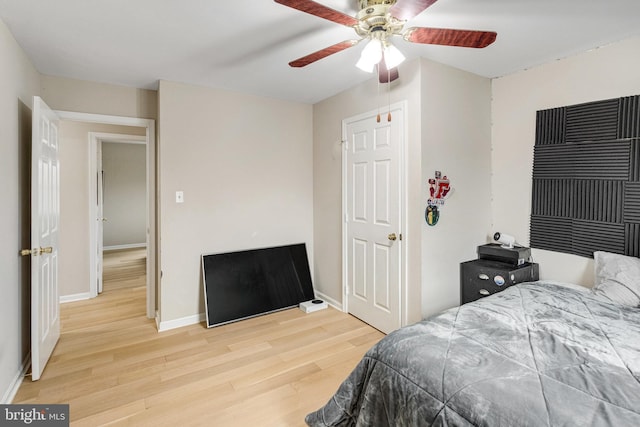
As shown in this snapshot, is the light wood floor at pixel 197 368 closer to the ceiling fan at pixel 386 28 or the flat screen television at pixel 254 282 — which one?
the flat screen television at pixel 254 282

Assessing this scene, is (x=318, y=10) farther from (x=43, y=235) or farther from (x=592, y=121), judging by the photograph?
(x=43, y=235)

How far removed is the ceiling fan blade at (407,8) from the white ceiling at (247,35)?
1.47 ft

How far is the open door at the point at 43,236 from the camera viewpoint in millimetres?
2230

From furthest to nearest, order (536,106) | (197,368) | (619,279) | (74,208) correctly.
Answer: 1. (74,208)
2. (536,106)
3. (197,368)
4. (619,279)

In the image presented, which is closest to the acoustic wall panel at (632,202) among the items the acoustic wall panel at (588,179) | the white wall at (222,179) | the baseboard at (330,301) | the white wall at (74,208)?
the acoustic wall panel at (588,179)

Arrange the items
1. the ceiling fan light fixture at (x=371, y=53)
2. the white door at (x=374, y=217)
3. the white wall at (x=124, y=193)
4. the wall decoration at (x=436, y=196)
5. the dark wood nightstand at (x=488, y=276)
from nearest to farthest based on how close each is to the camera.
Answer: the ceiling fan light fixture at (x=371, y=53), the dark wood nightstand at (x=488, y=276), the wall decoration at (x=436, y=196), the white door at (x=374, y=217), the white wall at (x=124, y=193)

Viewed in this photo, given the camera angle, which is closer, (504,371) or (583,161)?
(504,371)

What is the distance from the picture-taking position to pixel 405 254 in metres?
2.85

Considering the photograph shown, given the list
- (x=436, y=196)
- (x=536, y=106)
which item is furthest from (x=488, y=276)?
(x=536, y=106)

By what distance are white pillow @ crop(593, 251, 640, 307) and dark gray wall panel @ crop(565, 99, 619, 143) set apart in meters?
0.92

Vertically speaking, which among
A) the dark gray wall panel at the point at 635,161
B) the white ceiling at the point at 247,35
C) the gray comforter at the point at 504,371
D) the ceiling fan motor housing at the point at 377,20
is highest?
the white ceiling at the point at 247,35

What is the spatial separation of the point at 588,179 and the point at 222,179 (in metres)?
3.31

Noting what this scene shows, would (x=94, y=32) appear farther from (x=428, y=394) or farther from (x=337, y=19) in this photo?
(x=428, y=394)

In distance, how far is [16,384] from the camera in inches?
86.0
